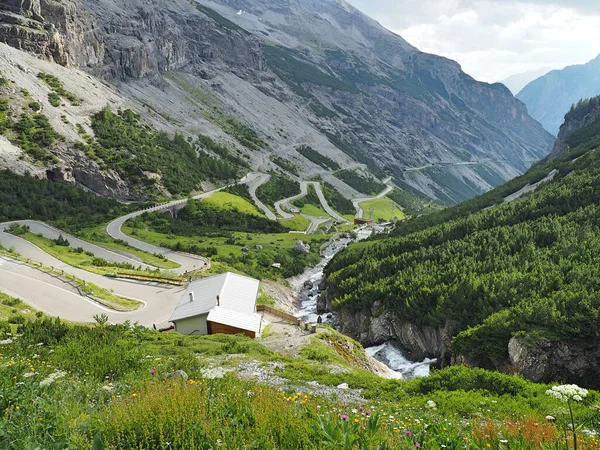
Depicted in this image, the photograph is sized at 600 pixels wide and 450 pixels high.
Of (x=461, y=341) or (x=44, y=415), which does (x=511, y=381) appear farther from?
(x=44, y=415)

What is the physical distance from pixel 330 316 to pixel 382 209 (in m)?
110

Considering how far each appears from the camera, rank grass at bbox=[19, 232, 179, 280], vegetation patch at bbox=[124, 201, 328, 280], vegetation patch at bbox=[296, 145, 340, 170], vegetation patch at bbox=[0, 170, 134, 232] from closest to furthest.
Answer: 1. grass at bbox=[19, 232, 179, 280]
2. vegetation patch at bbox=[124, 201, 328, 280]
3. vegetation patch at bbox=[0, 170, 134, 232]
4. vegetation patch at bbox=[296, 145, 340, 170]

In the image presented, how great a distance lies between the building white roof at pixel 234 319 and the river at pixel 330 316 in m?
11.6

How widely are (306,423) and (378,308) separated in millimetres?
33674

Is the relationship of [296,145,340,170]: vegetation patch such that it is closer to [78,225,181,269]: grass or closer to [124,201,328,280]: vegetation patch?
[124,201,328,280]: vegetation patch

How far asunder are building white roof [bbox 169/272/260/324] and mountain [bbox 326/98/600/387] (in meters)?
11.9

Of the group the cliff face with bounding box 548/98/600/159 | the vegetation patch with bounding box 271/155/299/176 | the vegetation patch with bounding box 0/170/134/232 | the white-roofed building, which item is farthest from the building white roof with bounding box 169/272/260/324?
the vegetation patch with bounding box 271/155/299/176

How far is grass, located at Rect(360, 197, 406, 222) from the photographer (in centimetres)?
14014

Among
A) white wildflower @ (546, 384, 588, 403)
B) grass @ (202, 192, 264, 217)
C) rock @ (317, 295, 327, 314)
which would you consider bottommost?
rock @ (317, 295, 327, 314)

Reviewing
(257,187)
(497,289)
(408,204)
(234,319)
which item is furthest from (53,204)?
(408,204)

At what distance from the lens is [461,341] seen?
2769 centimetres

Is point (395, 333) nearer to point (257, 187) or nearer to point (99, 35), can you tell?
point (257, 187)

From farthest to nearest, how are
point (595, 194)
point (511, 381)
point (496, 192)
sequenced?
point (496, 192) < point (595, 194) < point (511, 381)

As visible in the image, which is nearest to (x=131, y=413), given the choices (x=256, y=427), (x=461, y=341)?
(x=256, y=427)
